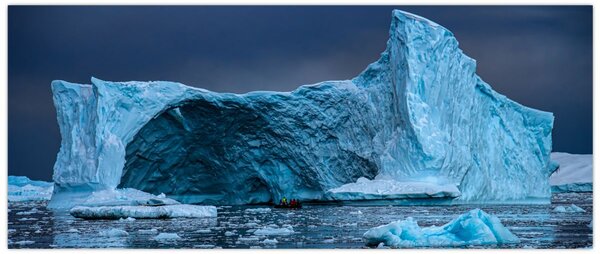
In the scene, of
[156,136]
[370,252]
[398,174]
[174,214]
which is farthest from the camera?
[156,136]

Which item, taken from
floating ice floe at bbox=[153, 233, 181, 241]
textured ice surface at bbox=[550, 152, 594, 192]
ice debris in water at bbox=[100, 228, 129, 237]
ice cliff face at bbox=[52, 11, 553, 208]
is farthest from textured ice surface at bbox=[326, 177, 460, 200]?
textured ice surface at bbox=[550, 152, 594, 192]

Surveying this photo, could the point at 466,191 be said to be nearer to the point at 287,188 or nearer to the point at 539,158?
the point at 539,158

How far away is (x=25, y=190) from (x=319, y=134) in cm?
1908

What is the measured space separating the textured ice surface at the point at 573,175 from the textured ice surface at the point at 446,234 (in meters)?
32.0

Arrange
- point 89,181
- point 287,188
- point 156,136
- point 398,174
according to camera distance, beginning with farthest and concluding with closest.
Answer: point 287,188 → point 156,136 → point 398,174 → point 89,181

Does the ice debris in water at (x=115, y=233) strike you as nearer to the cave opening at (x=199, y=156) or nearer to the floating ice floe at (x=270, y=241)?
the floating ice floe at (x=270, y=241)

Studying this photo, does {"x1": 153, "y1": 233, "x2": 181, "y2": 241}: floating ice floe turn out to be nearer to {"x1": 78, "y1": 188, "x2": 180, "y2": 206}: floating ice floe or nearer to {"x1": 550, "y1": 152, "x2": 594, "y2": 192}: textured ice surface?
{"x1": 78, "y1": 188, "x2": 180, "y2": 206}: floating ice floe

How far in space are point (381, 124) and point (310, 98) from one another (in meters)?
2.34

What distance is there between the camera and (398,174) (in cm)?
2552

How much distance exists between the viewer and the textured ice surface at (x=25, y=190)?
40344 mm

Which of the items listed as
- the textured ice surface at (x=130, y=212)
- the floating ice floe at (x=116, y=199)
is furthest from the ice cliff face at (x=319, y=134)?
the textured ice surface at (x=130, y=212)

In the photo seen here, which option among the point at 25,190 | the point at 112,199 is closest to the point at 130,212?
the point at 112,199

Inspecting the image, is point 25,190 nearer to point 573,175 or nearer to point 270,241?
point 573,175

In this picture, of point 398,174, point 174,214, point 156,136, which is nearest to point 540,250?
point 174,214
